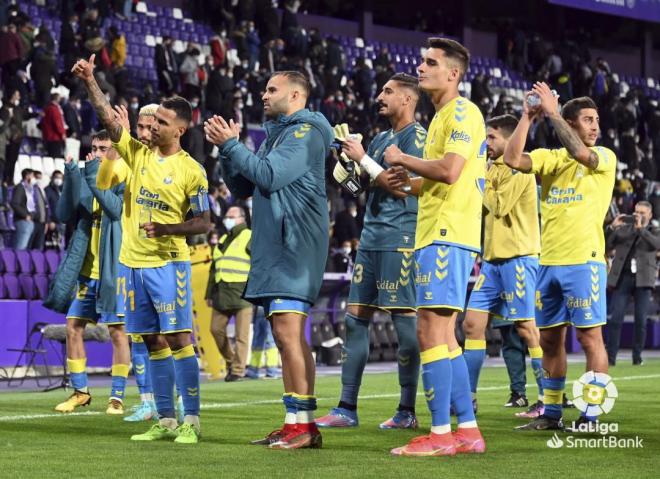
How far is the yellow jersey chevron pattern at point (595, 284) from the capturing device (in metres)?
8.62

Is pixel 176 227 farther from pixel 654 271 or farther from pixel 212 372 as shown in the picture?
pixel 654 271

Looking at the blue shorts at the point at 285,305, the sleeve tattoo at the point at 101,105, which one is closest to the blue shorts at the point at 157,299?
the blue shorts at the point at 285,305

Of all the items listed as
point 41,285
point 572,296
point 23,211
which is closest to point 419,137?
point 572,296

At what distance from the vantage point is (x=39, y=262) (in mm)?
17281

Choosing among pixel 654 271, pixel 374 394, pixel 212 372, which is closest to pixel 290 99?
pixel 374 394

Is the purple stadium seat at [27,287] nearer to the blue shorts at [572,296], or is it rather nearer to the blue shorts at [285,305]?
the blue shorts at [572,296]

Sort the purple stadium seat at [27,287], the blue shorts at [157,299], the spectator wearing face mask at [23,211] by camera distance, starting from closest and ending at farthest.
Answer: the blue shorts at [157,299]
the purple stadium seat at [27,287]
the spectator wearing face mask at [23,211]

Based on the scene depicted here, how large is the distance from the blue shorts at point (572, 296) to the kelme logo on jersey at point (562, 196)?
1.39ft

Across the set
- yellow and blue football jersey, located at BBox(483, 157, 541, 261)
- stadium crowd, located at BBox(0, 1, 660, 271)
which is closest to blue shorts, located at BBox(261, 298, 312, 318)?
yellow and blue football jersey, located at BBox(483, 157, 541, 261)

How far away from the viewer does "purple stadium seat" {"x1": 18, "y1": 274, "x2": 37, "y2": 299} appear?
16.9m

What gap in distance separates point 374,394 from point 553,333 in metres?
4.16

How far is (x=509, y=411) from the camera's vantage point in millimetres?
10820

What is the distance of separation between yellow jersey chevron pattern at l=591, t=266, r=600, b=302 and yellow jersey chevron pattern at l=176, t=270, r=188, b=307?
2591 mm

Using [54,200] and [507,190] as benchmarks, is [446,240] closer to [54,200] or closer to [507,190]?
[507,190]
